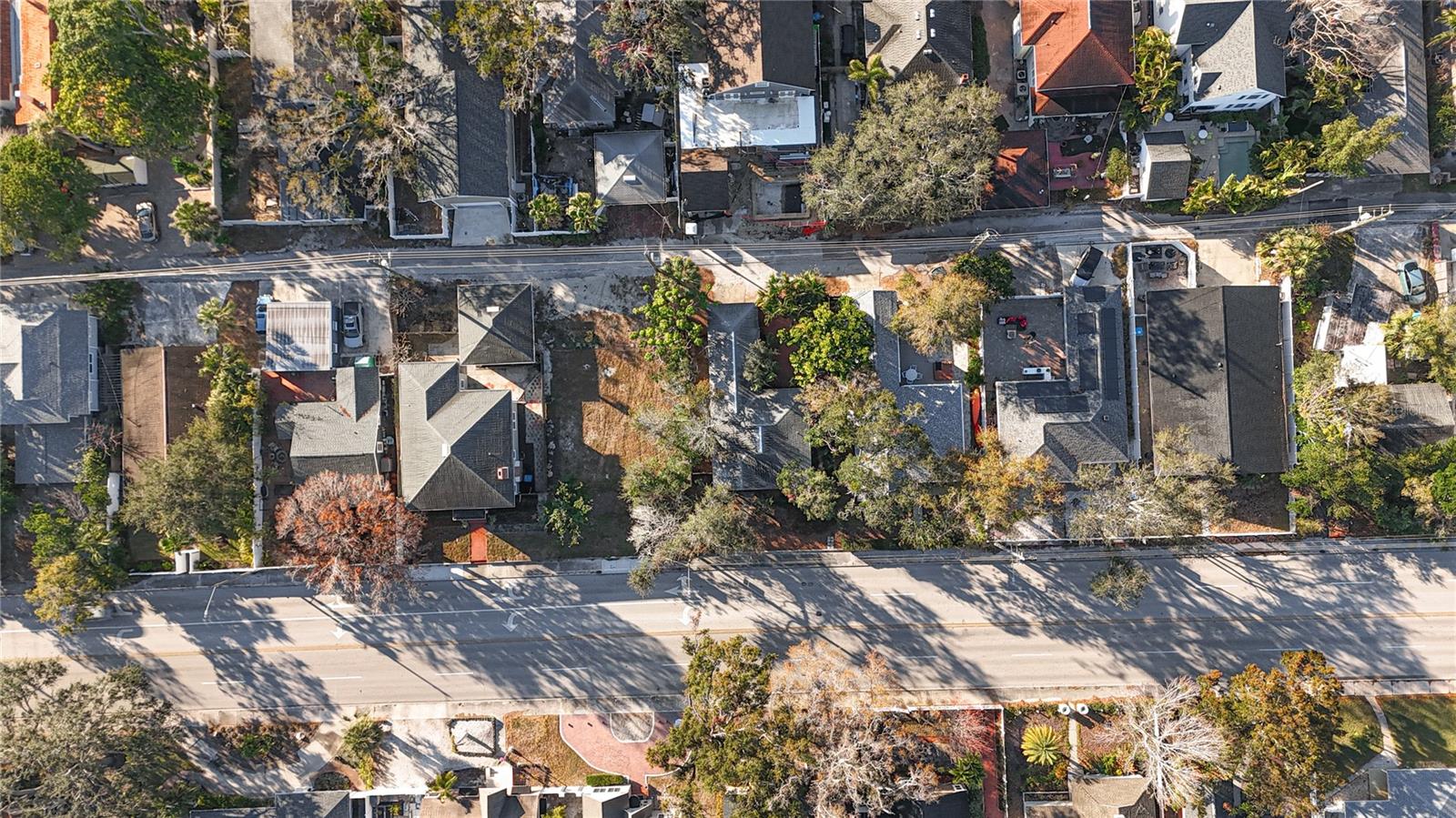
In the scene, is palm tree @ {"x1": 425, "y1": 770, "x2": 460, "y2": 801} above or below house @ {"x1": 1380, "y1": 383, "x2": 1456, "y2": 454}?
below

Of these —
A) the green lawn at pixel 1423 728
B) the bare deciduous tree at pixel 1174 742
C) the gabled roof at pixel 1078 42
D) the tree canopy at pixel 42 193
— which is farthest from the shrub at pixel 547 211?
the green lawn at pixel 1423 728

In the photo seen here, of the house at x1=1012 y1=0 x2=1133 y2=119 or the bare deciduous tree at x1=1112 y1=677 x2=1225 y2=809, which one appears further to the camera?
the house at x1=1012 y1=0 x2=1133 y2=119

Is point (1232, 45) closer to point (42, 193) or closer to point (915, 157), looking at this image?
point (915, 157)

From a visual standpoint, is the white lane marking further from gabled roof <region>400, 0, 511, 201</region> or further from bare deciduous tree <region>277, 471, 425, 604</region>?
gabled roof <region>400, 0, 511, 201</region>

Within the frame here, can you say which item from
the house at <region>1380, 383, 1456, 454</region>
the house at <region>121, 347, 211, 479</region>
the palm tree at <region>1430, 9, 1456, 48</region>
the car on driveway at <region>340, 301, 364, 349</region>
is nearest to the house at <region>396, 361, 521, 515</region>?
the car on driveway at <region>340, 301, 364, 349</region>

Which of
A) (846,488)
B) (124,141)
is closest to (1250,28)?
(846,488)

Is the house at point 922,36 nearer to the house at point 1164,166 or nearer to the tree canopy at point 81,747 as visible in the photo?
the house at point 1164,166

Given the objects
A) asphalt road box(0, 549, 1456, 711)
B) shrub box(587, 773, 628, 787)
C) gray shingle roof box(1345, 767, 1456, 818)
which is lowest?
gray shingle roof box(1345, 767, 1456, 818)
